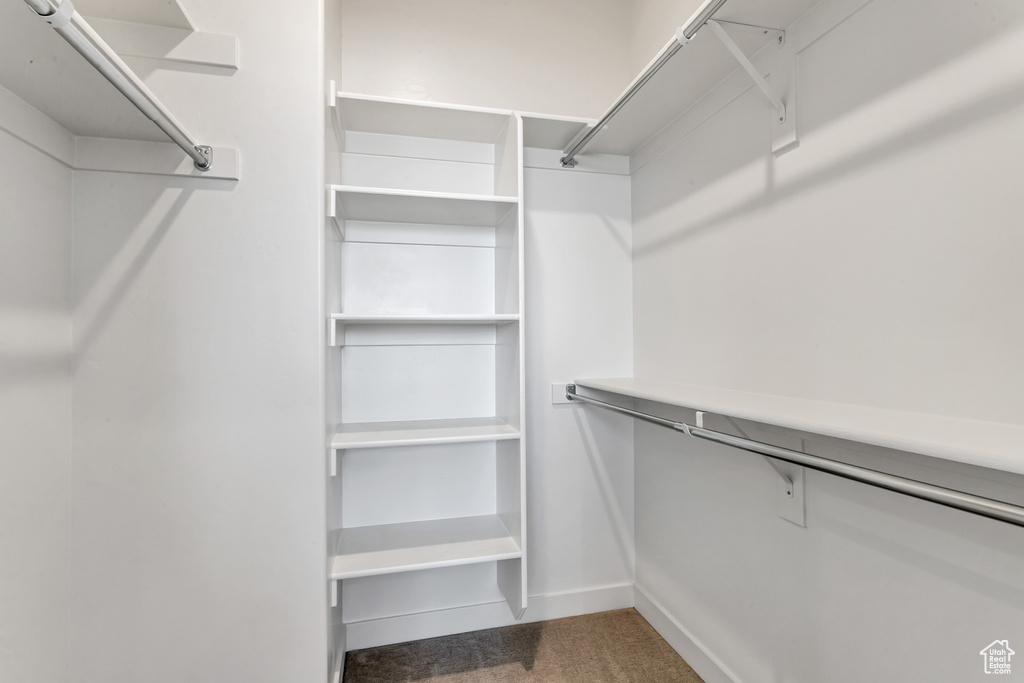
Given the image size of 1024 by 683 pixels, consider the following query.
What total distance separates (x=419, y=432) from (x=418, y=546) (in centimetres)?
40

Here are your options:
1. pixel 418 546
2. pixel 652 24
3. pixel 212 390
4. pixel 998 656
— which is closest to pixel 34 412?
pixel 212 390

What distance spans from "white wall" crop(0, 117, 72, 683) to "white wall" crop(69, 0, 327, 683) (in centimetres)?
4

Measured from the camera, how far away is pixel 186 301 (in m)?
1.34

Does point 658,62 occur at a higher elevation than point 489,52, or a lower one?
lower

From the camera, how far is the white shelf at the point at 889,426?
0.66 m

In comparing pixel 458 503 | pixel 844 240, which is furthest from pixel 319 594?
pixel 844 240

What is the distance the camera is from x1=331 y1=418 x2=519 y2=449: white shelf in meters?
1.54

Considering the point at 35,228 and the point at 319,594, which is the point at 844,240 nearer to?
the point at 319,594

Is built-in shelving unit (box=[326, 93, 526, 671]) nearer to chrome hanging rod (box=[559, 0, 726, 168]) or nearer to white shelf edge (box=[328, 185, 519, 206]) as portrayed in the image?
white shelf edge (box=[328, 185, 519, 206])

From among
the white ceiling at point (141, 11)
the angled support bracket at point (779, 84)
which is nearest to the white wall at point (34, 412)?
the white ceiling at point (141, 11)

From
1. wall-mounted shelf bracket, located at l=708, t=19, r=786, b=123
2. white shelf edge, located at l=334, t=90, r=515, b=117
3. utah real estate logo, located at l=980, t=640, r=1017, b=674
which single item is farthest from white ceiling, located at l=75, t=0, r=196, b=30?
utah real estate logo, located at l=980, t=640, r=1017, b=674

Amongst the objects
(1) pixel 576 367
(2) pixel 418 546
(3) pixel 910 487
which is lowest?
(2) pixel 418 546

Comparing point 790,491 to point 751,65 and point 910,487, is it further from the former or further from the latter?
point 751,65

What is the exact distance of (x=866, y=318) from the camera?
1.08 m
